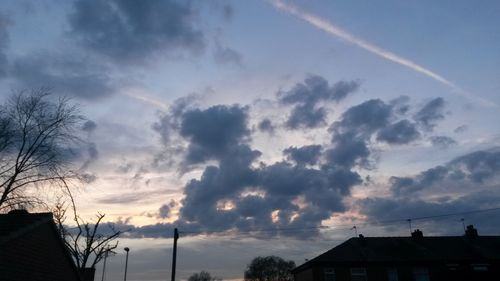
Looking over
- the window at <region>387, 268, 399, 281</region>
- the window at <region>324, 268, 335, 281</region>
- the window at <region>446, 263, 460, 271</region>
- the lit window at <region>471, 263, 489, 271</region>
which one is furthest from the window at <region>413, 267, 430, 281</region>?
the window at <region>324, 268, 335, 281</region>

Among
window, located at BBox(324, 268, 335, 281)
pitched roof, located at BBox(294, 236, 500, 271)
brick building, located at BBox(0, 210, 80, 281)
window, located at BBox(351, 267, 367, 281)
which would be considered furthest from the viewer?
pitched roof, located at BBox(294, 236, 500, 271)

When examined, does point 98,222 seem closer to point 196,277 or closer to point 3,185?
point 3,185

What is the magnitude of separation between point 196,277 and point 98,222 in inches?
3024

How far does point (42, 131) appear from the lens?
91.4 feet

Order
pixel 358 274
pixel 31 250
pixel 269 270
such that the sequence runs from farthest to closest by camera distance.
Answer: pixel 269 270, pixel 358 274, pixel 31 250

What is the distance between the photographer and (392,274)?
4275 centimetres

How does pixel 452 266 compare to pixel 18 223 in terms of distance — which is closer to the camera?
pixel 18 223

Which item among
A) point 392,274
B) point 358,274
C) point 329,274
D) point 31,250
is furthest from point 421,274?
point 31,250

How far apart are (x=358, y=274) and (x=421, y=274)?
6.64m

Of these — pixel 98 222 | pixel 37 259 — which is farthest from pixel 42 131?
pixel 98 222

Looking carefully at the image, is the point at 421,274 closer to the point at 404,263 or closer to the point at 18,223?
the point at 404,263

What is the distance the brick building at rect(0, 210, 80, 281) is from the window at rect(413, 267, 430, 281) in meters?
35.3

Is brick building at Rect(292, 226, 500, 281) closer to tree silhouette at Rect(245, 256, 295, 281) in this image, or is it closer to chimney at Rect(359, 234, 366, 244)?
chimney at Rect(359, 234, 366, 244)

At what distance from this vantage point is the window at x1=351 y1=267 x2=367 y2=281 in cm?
4228
